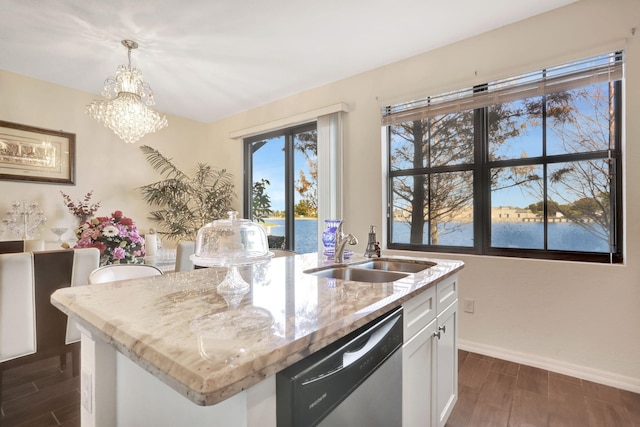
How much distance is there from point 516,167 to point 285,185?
2.51 meters

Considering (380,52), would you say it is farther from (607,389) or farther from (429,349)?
(607,389)

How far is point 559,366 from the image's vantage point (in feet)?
7.21

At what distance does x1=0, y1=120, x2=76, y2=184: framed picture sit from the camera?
309 cm

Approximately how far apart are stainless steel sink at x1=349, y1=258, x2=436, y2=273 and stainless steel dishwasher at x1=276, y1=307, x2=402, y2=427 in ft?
2.67

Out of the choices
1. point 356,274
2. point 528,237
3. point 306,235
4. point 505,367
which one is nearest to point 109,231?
point 356,274

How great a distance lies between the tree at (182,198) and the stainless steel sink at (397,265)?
2.73 meters

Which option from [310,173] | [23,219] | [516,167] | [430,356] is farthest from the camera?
[310,173]

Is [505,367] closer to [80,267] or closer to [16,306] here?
[80,267]

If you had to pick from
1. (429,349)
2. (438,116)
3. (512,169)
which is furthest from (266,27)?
(429,349)

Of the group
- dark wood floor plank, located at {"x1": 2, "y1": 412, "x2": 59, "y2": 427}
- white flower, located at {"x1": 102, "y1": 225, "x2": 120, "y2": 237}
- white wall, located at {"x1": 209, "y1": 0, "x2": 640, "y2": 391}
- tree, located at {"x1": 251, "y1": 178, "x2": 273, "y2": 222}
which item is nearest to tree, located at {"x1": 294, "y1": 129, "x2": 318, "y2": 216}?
tree, located at {"x1": 251, "y1": 178, "x2": 273, "y2": 222}

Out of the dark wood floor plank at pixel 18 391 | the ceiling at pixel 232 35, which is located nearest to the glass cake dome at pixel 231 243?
the ceiling at pixel 232 35

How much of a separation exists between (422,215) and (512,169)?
2.69ft

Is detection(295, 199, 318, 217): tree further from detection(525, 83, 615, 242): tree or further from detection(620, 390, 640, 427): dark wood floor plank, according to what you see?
detection(620, 390, 640, 427): dark wood floor plank

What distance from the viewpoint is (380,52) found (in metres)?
2.81
